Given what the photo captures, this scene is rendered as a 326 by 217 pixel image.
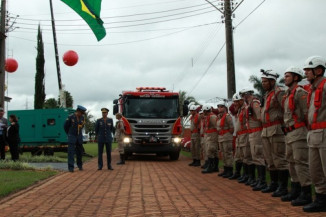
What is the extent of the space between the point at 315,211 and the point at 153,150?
1215cm

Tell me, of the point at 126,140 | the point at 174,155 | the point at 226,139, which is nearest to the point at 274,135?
the point at 226,139

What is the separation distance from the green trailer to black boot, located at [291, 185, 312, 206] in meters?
15.1

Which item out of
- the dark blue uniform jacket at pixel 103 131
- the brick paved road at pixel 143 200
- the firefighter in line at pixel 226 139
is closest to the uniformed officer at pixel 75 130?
the dark blue uniform jacket at pixel 103 131

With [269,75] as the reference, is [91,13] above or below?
above

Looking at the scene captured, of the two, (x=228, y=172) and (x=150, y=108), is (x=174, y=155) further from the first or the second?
(x=228, y=172)

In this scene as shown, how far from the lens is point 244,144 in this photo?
9516 millimetres

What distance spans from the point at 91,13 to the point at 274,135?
11.0m

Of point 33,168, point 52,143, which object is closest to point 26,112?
point 52,143

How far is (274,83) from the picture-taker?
25.8 ft

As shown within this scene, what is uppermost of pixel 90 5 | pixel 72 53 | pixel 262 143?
pixel 90 5

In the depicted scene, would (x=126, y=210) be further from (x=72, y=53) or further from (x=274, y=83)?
(x=72, y=53)

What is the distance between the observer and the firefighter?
8625 mm

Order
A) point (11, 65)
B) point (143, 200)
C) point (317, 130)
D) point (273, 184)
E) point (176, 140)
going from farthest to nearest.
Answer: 1. point (11, 65)
2. point (176, 140)
3. point (273, 184)
4. point (143, 200)
5. point (317, 130)

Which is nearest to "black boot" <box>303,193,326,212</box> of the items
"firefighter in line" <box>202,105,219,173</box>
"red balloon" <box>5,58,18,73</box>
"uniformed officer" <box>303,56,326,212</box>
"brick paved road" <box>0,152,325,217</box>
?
"uniformed officer" <box>303,56,326,212</box>
